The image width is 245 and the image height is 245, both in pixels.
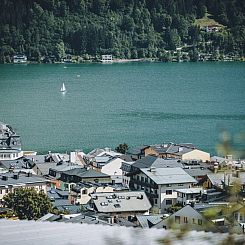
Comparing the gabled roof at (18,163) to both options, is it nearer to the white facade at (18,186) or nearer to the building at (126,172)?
the building at (126,172)

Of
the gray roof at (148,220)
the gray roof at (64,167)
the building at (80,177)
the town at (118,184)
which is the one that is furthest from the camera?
the gray roof at (64,167)

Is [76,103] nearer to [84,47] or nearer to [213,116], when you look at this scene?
[213,116]

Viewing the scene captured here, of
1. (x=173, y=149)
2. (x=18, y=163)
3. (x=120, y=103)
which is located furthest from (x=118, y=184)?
(x=120, y=103)

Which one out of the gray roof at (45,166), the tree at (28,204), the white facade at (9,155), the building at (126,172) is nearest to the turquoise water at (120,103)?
the building at (126,172)

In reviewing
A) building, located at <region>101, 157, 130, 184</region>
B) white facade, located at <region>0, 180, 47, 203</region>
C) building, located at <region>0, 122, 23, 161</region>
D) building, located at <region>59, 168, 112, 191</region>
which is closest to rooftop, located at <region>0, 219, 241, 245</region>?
white facade, located at <region>0, 180, 47, 203</region>

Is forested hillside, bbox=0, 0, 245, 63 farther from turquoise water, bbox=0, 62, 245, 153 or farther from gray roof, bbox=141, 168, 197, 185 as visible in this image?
gray roof, bbox=141, 168, 197, 185
